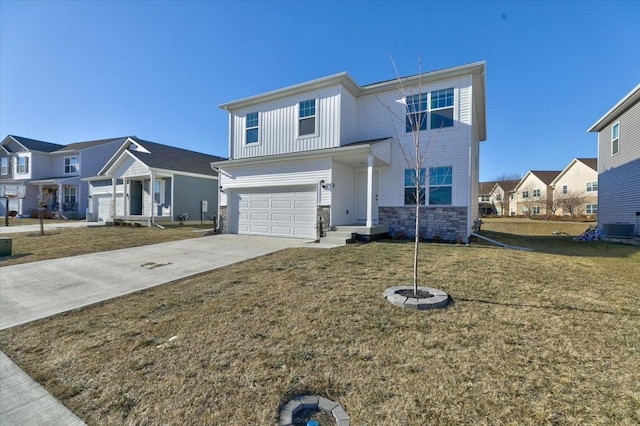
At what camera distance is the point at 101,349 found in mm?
3342

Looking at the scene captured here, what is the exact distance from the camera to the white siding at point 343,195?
10812mm

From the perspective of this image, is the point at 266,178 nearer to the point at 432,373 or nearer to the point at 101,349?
the point at 101,349

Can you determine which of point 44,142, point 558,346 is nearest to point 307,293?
point 558,346

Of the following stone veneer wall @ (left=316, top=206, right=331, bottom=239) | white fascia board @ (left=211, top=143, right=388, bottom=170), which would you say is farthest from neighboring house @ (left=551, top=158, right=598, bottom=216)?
stone veneer wall @ (left=316, top=206, right=331, bottom=239)

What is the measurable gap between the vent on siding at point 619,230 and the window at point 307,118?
47.5ft

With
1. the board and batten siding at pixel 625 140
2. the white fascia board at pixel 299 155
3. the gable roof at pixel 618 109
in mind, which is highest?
→ the gable roof at pixel 618 109

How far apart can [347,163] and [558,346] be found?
9323 millimetres

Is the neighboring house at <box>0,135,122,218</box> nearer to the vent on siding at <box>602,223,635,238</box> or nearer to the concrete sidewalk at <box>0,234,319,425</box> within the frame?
the concrete sidewalk at <box>0,234,319,425</box>

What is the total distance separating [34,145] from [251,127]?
30430mm

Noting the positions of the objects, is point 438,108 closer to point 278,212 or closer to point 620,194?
point 278,212

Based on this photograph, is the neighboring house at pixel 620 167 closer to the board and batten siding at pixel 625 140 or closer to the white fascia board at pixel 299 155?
the board and batten siding at pixel 625 140

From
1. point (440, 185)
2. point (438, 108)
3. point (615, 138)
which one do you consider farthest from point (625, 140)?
point (440, 185)

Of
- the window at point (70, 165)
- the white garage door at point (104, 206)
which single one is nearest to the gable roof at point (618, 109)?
the white garage door at point (104, 206)

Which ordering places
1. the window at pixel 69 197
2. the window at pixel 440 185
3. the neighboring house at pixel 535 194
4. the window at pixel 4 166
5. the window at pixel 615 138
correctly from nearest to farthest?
the window at pixel 440 185 → the window at pixel 615 138 → the window at pixel 69 197 → the window at pixel 4 166 → the neighboring house at pixel 535 194
